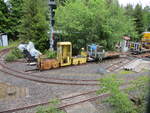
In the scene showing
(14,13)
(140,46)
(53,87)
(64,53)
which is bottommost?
(53,87)

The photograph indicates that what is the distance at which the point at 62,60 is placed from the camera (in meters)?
11.4

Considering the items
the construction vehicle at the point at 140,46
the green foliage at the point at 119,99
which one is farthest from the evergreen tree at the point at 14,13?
the green foliage at the point at 119,99

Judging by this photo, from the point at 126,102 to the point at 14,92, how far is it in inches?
220

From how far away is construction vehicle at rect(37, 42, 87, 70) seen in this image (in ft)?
34.7

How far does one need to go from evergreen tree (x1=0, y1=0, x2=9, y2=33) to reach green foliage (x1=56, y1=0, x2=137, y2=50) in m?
10.2

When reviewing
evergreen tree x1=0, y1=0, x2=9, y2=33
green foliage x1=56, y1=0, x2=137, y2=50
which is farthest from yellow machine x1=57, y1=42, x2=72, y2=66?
evergreen tree x1=0, y1=0, x2=9, y2=33

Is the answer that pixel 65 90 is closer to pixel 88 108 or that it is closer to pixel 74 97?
pixel 74 97

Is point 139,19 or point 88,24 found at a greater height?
point 139,19

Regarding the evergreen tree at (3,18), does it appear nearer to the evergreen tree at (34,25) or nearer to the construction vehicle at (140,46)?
the evergreen tree at (34,25)

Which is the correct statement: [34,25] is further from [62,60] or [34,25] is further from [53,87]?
[53,87]

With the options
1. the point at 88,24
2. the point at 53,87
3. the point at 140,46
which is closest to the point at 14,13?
the point at 88,24

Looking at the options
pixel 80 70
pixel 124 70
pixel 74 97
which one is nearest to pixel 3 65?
pixel 80 70

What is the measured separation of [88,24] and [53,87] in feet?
32.8

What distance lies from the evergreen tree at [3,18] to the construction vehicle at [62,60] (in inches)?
540
